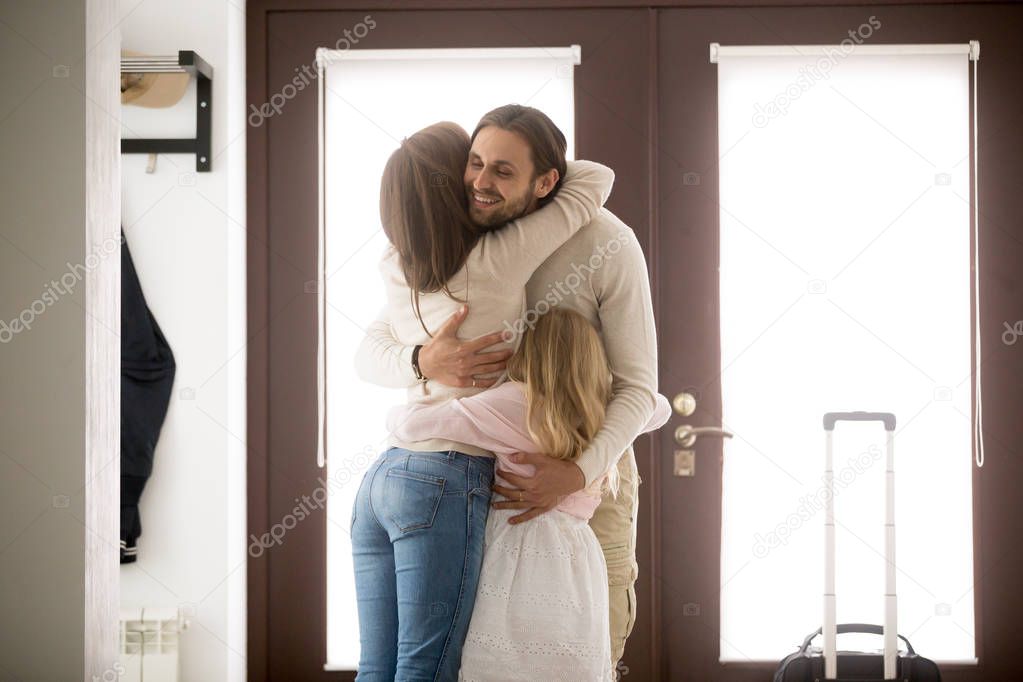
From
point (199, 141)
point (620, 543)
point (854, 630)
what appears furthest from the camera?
point (199, 141)

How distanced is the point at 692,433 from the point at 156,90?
1.61 metres

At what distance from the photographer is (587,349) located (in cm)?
132

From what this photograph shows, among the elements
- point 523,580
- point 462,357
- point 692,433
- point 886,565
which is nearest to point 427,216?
point 462,357

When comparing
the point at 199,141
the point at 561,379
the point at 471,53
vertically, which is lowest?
the point at 561,379

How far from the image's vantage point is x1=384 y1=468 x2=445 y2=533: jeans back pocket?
1264mm

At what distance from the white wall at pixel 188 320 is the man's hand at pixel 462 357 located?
3.52 ft

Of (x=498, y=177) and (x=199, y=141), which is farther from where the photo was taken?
(x=199, y=141)

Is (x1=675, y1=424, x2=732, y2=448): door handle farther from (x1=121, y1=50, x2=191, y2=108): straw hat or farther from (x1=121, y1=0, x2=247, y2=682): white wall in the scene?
(x1=121, y1=50, x2=191, y2=108): straw hat

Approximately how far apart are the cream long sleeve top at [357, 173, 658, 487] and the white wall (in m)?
1.13

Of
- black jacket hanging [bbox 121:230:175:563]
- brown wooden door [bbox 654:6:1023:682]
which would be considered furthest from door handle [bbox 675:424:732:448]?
black jacket hanging [bbox 121:230:175:563]

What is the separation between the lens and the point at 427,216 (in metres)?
1.33

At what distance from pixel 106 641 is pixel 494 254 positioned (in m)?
0.79

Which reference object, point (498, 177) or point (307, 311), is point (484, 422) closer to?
point (498, 177)

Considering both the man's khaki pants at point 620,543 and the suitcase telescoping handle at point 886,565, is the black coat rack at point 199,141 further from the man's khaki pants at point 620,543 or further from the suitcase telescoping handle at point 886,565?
the suitcase telescoping handle at point 886,565
